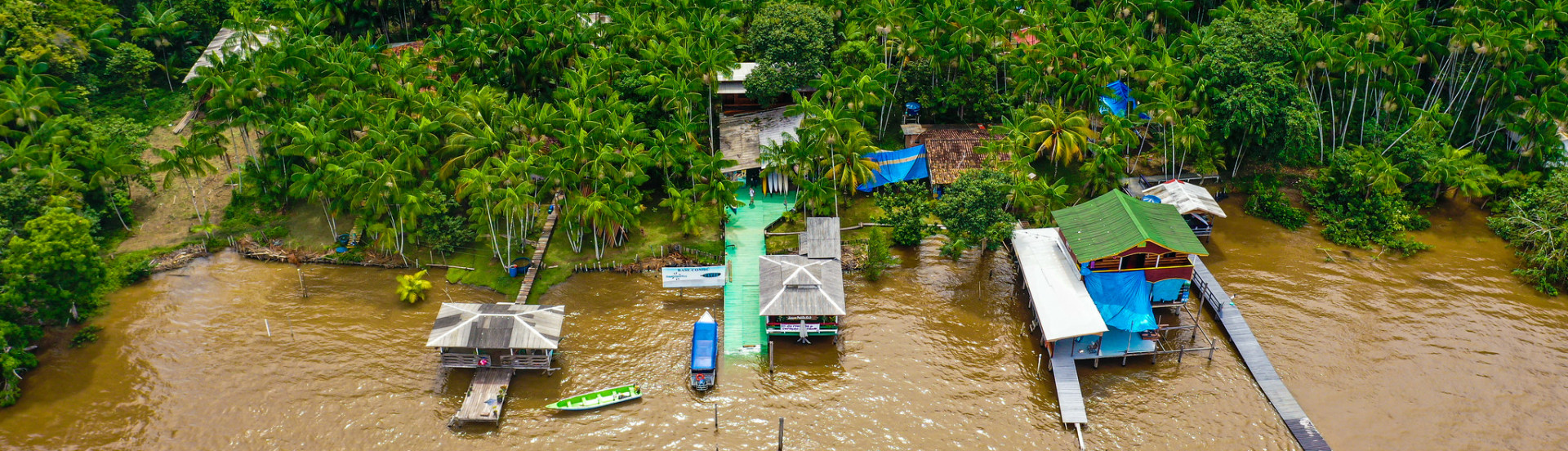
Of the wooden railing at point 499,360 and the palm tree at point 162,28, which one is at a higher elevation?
the palm tree at point 162,28

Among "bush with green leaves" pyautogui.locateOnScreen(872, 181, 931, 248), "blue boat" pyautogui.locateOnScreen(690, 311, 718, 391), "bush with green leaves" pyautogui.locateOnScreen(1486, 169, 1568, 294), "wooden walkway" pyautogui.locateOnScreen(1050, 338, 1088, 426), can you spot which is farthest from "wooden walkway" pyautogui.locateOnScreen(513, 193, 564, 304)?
"bush with green leaves" pyautogui.locateOnScreen(1486, 169, 1568, 294)

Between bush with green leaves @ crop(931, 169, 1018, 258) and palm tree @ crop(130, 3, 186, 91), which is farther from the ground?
palm tree @ crop(130, 3, 186, 91)

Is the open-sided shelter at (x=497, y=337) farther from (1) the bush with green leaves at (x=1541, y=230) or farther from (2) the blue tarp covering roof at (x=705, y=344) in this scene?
(1) the bush with green leaves at (x=1541, y=230)

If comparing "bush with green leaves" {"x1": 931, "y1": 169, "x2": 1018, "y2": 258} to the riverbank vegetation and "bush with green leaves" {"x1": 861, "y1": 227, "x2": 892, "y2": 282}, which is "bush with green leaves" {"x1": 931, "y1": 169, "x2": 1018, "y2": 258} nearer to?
the riverbank vegetation

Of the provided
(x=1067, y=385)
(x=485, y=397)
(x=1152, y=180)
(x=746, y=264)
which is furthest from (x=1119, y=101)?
(x=485, y=397)

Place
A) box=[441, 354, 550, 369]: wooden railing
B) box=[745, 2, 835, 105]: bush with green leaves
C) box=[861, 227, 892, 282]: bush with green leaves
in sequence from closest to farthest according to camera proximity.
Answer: box=[441, 354, 550, 369]: wooden railing, box=[861, 227, 892, 282]: bush with green leaves, box=[745, 2, 835, 105]: bush with green leaves

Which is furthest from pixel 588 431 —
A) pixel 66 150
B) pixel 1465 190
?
pixel 1465 190

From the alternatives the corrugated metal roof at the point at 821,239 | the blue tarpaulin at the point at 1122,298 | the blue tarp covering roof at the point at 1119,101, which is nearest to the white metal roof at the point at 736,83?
the corrugated metal roof at the point at 821,239
